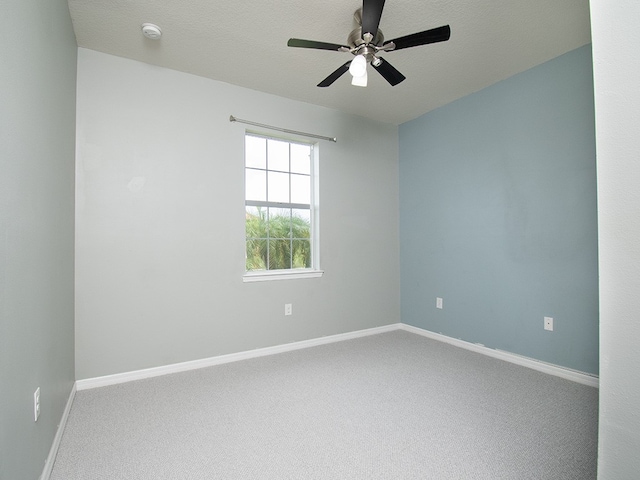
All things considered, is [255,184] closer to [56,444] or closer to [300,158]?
[300,158]

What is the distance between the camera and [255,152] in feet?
10.6

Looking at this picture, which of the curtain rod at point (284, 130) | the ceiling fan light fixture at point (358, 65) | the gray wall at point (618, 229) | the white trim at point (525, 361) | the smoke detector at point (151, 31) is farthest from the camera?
the curtain rod at point (284, 130)

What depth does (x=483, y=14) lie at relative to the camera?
210 cm

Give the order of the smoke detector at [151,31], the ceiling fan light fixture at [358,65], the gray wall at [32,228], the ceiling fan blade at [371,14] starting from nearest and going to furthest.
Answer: the gray wall at [32,228]
the ceiling fan blade at [371,14]
the ceiling fan light fixture at [358,65]
the smoke detector at [151,31]

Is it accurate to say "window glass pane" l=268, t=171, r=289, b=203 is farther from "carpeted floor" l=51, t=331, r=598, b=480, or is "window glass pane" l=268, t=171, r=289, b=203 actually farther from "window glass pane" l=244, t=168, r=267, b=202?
"carpeted floor" l=51, t=331, r=598, b=480

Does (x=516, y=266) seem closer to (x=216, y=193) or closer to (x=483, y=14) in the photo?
(x=483, y=14)

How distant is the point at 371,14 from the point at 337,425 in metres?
2.30

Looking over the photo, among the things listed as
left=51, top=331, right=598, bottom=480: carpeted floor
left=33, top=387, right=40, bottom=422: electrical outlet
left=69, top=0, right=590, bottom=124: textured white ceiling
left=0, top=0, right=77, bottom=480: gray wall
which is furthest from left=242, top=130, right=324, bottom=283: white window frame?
left=33, top=387, right=40, bottom=422: electrical outlet

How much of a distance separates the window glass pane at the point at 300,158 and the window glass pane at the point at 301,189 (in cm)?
8

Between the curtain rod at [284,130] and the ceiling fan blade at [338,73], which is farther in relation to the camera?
the curtain rod at [284,130]

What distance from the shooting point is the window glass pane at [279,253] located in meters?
3.32

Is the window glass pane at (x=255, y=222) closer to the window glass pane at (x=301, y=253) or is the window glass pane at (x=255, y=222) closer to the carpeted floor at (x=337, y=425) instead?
the window glass pane at (x=301, y=253)

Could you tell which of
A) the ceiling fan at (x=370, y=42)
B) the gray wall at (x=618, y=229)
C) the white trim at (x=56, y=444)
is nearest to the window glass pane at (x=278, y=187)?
the ceiling fan at (x=370, y=42)

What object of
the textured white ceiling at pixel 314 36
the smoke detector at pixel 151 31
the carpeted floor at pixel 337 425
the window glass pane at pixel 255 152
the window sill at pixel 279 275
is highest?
the textured white ceiling at pixel 314 36
